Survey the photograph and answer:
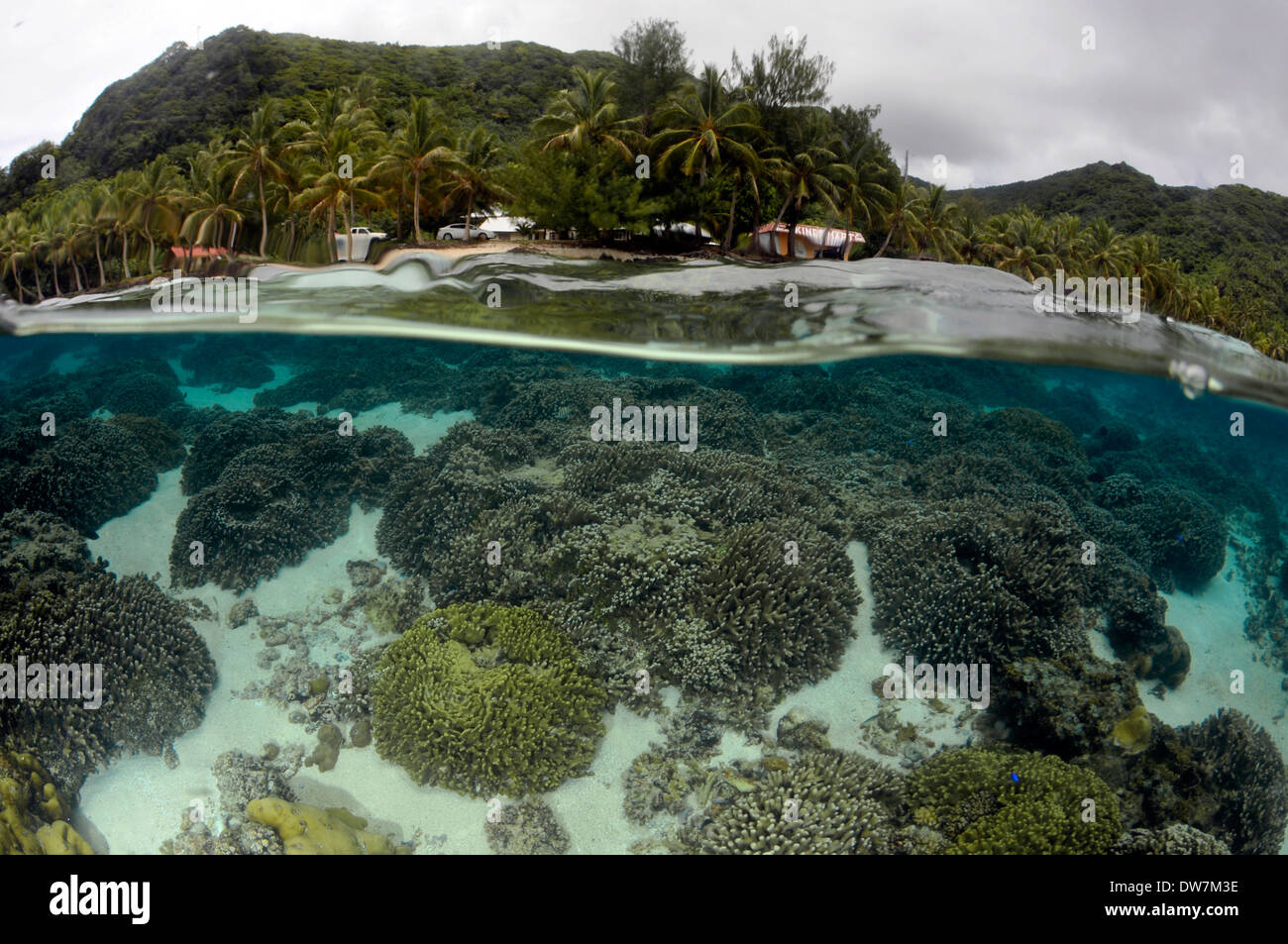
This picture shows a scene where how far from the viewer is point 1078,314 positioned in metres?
6.44

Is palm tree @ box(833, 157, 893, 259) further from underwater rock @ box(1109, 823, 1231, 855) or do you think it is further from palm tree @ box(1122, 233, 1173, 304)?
underwater rock @ box(1109, 823, 1231, 855)

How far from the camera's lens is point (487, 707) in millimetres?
5102

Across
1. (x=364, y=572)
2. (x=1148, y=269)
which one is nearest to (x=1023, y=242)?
(x=1148, y=269)

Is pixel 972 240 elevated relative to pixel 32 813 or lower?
elevated

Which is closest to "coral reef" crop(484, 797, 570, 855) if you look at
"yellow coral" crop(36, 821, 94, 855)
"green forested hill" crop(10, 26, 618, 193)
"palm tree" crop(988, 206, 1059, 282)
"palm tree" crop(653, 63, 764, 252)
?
"yellow coral" crop(36, 821, 94, 855)

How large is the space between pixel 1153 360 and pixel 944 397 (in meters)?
3.90

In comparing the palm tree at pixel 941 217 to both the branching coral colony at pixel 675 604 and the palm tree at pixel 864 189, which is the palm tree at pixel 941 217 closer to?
the palm tree at pixel 864 189

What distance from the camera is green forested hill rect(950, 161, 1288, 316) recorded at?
639cm

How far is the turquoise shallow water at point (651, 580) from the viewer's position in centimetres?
502

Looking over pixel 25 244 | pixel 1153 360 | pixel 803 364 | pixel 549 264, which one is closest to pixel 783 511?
pixel 803 364

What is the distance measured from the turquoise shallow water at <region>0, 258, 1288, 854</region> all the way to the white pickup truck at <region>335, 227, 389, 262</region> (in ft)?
1.34

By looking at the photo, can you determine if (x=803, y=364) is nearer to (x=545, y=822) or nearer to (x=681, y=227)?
(x=681, y=227)

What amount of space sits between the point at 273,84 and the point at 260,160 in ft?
11.3

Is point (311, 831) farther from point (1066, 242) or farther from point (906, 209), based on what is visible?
point (1066, 242)
